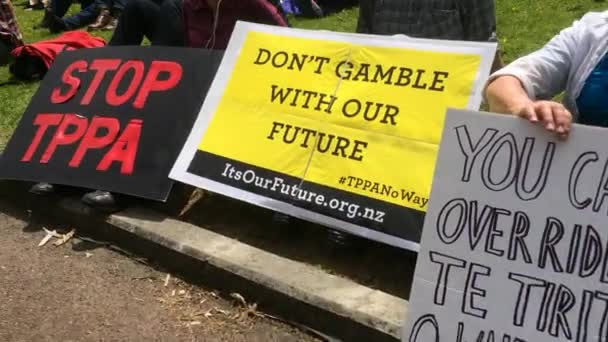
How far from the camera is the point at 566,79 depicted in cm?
230

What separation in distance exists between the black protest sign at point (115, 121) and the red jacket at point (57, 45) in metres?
1.96

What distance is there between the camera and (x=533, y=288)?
2156 mm

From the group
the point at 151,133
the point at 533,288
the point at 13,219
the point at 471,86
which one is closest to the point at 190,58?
the point at 151,133

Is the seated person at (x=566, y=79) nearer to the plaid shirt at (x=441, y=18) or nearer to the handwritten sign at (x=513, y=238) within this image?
the handwritten sign at (x=513, y=238)

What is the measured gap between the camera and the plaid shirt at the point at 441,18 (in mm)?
3539

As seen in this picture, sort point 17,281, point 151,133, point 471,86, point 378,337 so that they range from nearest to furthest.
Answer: point 378,337 → point 471,86 → point 17,281 → point 151,133

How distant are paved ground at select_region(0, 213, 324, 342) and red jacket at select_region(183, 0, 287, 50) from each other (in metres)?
1.39

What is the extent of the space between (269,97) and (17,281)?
1503 mm

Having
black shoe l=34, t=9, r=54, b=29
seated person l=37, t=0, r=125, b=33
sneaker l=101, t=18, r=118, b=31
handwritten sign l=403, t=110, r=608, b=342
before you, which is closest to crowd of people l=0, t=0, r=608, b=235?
handwritten sign l=403, t=110, r=608, b=342

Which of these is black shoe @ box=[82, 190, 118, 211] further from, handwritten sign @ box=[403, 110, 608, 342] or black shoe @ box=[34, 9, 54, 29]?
black shoe @ box=[34, 9, 54, 29]

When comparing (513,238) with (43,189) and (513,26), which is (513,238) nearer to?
(43,189)

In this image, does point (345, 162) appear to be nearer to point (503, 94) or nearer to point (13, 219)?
point (503, 94)

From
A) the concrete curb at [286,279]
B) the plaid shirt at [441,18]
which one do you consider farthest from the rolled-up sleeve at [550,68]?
the plaid shirt at [441,18]

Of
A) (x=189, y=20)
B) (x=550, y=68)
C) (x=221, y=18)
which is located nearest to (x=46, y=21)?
(x=189, y=20)
